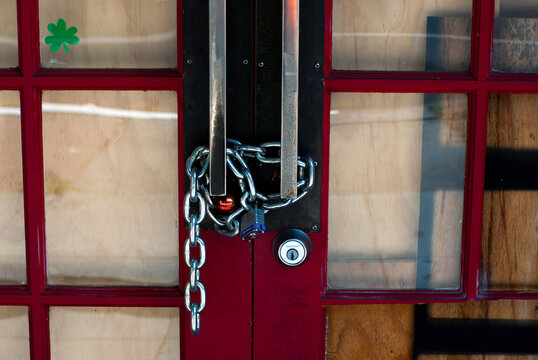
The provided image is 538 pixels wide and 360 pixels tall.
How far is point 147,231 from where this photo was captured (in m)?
1.11

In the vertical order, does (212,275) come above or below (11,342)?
above

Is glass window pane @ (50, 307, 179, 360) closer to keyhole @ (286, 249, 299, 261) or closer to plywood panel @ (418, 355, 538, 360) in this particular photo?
keyhole @ (286, 249, 299, 261)

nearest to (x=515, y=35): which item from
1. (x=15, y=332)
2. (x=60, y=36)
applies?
(x=60, y=36)

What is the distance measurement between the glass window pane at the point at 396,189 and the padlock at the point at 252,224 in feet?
0.82

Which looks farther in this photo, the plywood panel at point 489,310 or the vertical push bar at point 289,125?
the plywood panel at point 489,310

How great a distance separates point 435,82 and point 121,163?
756mm

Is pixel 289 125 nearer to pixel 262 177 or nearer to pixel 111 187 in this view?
pixel 262 177

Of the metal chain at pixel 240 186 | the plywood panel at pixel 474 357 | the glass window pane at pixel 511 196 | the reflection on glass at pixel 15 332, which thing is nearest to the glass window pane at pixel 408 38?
the glass window pane at pixel 511 196

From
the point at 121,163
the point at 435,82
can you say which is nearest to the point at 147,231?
the point at 121,163

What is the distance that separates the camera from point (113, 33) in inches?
42.0

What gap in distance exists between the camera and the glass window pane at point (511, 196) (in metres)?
1.10

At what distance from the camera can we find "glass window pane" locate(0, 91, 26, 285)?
1087 millimetres

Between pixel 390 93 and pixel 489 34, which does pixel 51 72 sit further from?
pixel 489 34

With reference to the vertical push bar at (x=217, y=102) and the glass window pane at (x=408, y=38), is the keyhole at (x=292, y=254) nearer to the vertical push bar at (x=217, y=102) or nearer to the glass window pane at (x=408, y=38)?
the vertical push bar at (x=217, y=102)
